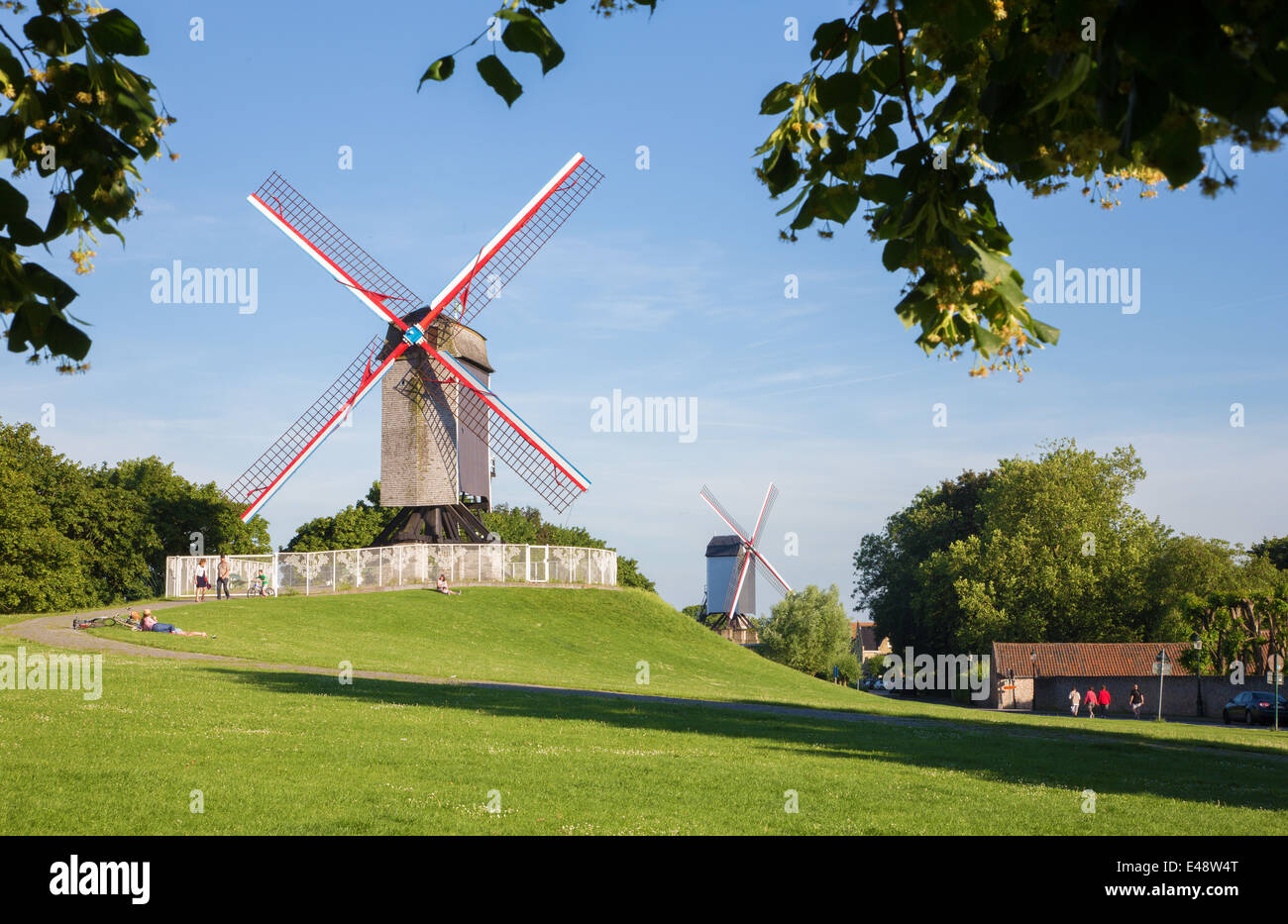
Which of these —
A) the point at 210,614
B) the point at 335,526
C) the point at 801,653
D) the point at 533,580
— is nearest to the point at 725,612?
the point at 801,653

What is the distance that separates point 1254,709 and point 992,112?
50.1 metres

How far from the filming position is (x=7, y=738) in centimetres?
1212

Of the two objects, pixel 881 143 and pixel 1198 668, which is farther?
pixel 1198 668

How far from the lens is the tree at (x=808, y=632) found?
7044cm

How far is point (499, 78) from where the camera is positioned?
3.70 metres

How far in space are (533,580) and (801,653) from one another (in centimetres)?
2737

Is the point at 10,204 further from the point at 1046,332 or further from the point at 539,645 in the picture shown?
the point at 539,645

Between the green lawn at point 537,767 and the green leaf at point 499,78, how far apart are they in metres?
6.80

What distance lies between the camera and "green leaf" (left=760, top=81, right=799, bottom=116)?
166 inches

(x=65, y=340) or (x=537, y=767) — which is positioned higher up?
(x=65, y=340)
